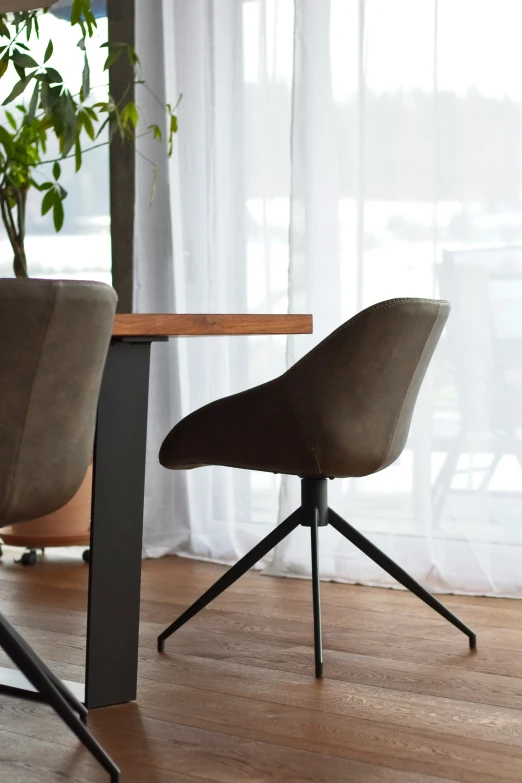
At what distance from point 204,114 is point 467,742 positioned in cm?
251

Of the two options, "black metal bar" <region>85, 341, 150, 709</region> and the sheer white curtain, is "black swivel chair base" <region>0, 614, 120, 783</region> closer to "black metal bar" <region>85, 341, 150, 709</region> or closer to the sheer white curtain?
"black metal bar" <region>85, 341, 150, 709</region>

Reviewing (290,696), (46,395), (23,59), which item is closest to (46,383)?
(46,395)

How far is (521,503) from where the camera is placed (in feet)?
10.5

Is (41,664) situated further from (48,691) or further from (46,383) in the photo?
(46,383)

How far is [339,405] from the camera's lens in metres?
2.30

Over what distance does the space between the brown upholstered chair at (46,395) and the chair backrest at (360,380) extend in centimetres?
67

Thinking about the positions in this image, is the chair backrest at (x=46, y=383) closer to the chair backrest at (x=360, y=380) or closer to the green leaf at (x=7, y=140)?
the chair backrest at (x=360, y=380)

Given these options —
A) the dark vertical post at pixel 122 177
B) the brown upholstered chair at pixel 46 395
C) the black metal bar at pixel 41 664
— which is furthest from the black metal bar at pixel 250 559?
the dark vertical post at pixel 122 177

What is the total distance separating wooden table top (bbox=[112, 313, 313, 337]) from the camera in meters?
1.98

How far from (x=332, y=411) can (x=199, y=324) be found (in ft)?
1.31

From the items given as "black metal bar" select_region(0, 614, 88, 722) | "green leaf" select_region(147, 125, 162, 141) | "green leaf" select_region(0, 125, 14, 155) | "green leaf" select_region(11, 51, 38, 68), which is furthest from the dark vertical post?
"black metal bar" select_region(0, 614, 88, 722)

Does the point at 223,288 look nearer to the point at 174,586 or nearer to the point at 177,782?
the point at 174,586

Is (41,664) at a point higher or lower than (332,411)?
lower

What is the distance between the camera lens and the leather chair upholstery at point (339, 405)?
2283mm
